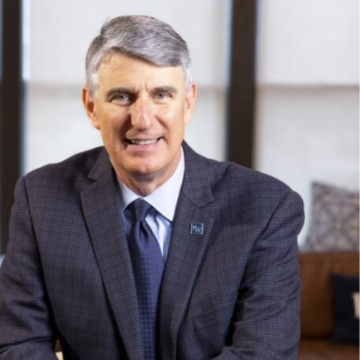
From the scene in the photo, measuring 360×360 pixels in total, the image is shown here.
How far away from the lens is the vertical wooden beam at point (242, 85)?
4.98 metres

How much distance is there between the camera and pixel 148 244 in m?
1.86

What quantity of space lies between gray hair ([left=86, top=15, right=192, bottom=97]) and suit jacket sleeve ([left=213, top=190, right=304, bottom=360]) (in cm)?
40

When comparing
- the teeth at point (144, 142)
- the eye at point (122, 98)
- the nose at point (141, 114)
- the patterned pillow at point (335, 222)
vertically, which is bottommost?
the patterned pillow at point (335, 222)

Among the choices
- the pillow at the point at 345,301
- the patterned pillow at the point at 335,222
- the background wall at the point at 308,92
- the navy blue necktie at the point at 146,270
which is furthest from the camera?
the background wall at the point at 308,92

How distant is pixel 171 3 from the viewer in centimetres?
495

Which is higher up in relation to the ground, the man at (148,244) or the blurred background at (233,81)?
the blurred background at (233,81)

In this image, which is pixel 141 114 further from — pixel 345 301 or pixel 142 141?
pixel 345 301

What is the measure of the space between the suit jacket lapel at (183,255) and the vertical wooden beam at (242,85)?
3163 mm

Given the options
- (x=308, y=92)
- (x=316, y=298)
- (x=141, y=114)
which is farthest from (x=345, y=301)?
(x=141, y=114)

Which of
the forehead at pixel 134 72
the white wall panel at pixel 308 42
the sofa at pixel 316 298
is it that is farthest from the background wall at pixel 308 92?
the forehead at pixel 134 72

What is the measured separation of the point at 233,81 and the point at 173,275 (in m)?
3.33

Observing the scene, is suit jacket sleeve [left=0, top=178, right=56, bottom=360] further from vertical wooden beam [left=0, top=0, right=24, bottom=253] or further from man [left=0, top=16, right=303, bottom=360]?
vertical wooden beam [left=0, top=0, right=24, bottom=253]

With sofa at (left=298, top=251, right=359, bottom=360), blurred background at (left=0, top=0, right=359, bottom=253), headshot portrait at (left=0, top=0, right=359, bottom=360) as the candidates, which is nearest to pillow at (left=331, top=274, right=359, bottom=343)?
sofa at (left=298, top=251, right=359, bottom=360)

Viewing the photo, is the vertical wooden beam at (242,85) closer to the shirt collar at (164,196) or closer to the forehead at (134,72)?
the shirt collar at (164,196)
